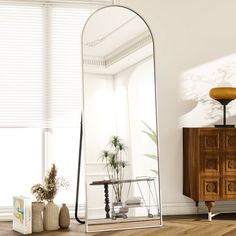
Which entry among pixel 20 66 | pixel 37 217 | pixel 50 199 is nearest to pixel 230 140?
pixel 50 199

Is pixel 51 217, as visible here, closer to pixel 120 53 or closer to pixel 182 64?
pixel 120 53

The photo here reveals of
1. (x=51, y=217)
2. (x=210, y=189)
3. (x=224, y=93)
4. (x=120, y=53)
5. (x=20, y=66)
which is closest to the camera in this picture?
(x=51, y=217)

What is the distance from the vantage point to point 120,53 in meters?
4.60

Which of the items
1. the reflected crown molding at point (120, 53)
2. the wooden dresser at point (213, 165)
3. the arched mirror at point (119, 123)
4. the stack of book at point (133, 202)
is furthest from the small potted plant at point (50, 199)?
the wooden dresser at point (213, 165)

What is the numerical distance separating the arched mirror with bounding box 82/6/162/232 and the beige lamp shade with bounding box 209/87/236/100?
635 millimetres

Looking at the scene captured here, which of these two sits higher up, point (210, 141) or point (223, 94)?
point (223, 94)

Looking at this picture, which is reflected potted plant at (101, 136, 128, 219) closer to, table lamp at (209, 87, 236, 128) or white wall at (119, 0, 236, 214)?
white wall at (119, 0, 236, 214)

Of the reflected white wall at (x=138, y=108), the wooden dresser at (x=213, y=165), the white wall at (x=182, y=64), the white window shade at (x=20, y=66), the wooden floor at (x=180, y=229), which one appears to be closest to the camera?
the wooden floor at (x=180, y=229)

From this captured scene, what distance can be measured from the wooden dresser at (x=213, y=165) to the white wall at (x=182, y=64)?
0.37m

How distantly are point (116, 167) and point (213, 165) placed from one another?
0.90 m

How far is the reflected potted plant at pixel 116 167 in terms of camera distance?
447cm

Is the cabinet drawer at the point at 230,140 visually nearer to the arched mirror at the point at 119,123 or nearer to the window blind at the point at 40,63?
the arched mirror at the point at 119,123

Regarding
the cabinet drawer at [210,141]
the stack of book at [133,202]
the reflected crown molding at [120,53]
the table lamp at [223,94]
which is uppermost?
the reflected crown molding at [120,53]

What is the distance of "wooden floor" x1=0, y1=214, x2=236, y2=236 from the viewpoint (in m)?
4.21
